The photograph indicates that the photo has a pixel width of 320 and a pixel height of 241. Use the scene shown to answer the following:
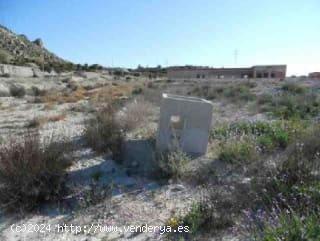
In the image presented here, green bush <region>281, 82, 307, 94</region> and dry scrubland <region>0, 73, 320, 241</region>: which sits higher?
green bush <region>281, 82, 307, 94</region>

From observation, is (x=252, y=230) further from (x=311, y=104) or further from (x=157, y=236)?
(x=311, y=104)

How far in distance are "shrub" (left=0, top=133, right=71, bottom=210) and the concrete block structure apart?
2055 mm

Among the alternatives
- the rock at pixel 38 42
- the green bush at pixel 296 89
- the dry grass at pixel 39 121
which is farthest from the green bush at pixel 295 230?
the rock at pixel 38 42

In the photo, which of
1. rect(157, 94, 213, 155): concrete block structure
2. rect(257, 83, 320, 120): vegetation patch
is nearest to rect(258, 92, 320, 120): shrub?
rect(257, 83, 320, 120): vegetation patch

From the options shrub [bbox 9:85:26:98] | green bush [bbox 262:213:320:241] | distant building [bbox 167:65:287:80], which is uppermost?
distant building [bbox 167:65:287:80]

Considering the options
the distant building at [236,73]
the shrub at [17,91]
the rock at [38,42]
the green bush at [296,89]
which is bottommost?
the shrub at [17,91]

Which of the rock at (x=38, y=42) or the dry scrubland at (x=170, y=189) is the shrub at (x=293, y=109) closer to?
the dry scrubland at (x=170, y=189)

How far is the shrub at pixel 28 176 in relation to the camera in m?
3.89

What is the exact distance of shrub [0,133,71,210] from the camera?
12.8 feet

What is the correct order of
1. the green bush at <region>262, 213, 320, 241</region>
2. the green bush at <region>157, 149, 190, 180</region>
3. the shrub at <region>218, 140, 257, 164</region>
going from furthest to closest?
the shrub at <region>218, 140, 257, 164</region> < the green bush at <region>157, 149, 190, 180</region> < the green bush at <region>262, 213, 320, 241</region>

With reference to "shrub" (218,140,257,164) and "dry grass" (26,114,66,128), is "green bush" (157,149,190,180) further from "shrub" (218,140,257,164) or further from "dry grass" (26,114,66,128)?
"dry grass" (26,114,66,128)

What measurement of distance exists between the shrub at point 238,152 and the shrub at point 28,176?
2.78 meters

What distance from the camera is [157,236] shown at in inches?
127

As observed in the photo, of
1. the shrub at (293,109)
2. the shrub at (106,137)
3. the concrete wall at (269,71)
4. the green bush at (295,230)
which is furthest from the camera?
the concrete wall at (269,71)
